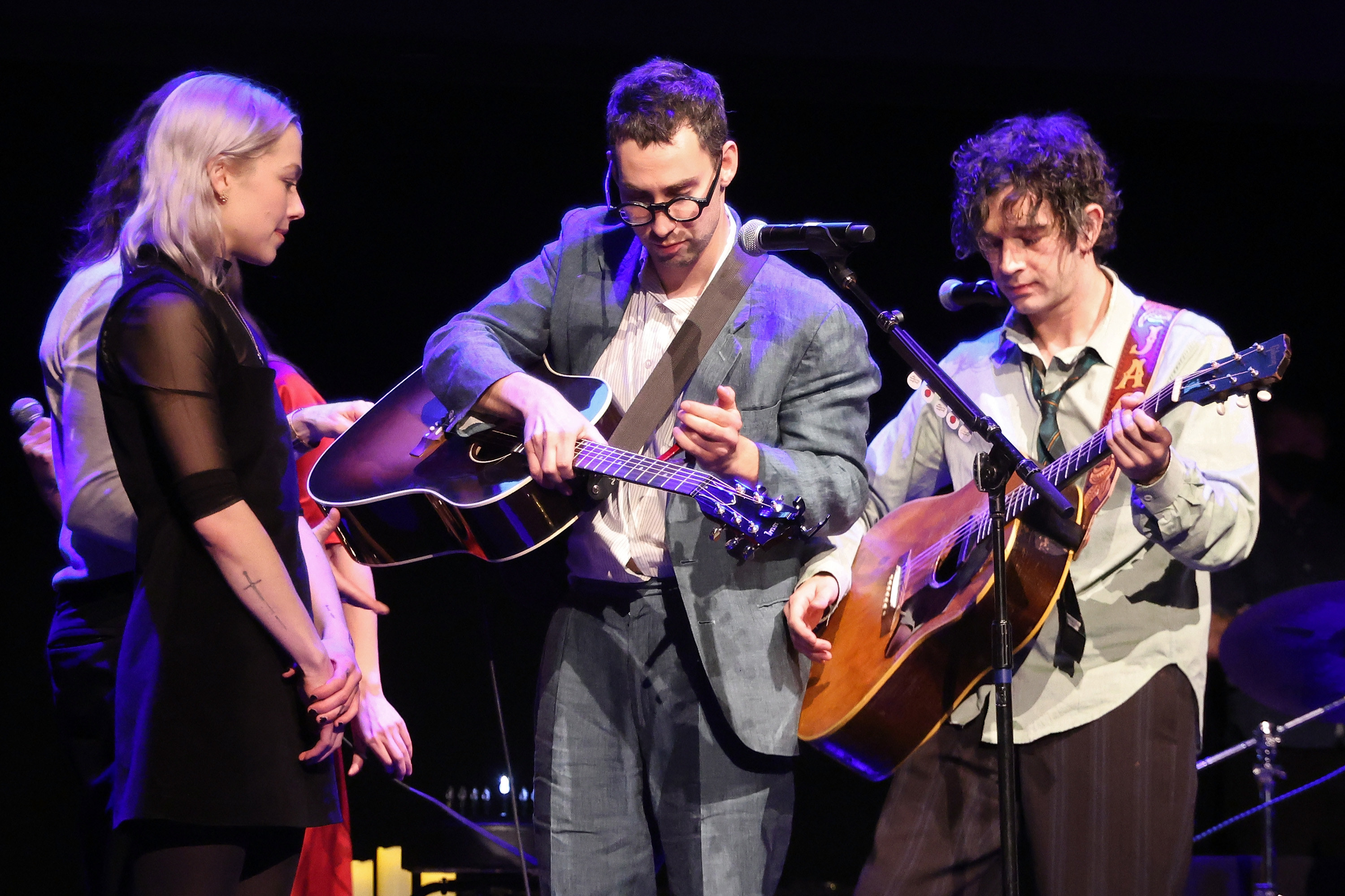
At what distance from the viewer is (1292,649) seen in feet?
13.5

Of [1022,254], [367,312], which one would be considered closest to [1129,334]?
[1022,254]

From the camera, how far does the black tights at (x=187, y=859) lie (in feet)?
5.98

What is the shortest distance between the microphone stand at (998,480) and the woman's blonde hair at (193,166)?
39.8 inches

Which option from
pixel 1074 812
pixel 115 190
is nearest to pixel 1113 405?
pixel 1074 812

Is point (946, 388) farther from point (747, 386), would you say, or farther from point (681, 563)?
point (681, 563)

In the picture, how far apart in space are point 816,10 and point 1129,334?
2.41 meters

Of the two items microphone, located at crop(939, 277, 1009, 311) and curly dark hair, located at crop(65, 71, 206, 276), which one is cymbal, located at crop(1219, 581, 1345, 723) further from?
curly dark hair, located at crop(65, 71, 206, 276)

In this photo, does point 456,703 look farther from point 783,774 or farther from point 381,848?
point 783,774

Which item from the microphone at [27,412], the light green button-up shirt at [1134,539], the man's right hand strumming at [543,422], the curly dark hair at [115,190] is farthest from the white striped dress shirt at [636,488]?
the microphone at [27,412]

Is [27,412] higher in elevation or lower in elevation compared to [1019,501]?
higher

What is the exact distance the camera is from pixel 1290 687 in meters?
4.21

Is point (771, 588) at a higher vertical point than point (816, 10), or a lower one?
lower

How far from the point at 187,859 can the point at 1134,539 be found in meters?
2.03

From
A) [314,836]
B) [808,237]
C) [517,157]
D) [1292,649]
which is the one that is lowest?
[314,836]
